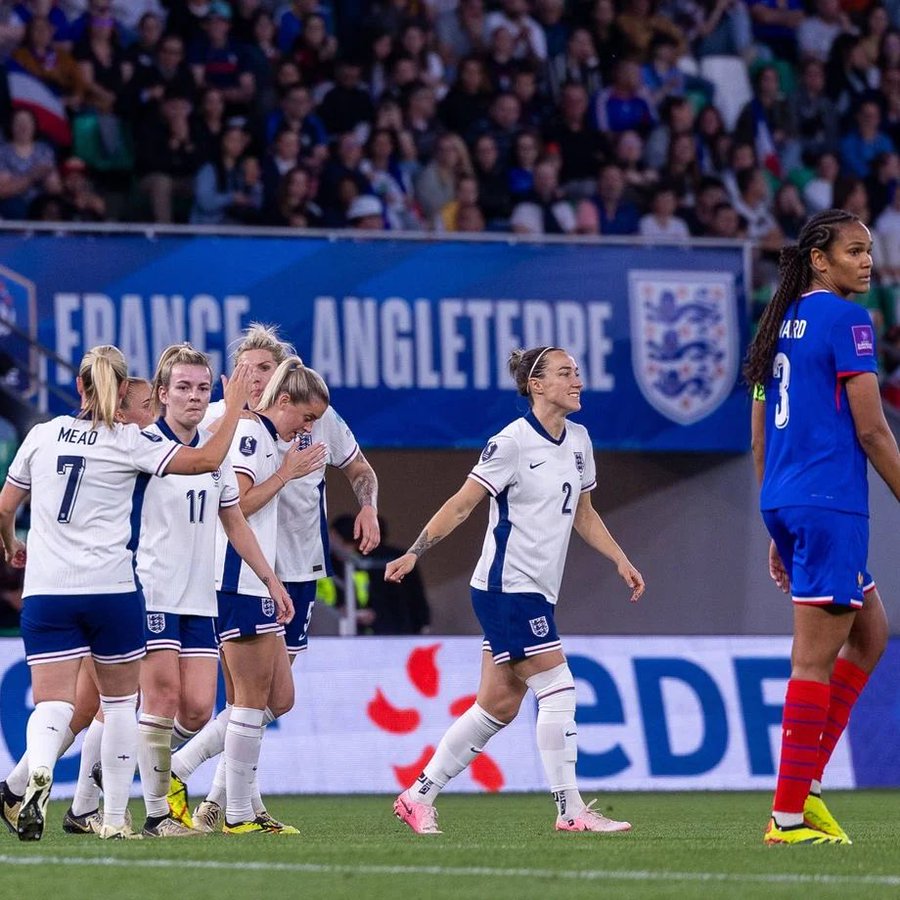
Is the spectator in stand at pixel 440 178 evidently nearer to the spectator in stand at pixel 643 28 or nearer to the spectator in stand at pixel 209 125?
the spectator in stand at pixel 209 125

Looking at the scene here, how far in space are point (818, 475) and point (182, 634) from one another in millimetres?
3071

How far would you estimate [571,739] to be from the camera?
845 centimetres

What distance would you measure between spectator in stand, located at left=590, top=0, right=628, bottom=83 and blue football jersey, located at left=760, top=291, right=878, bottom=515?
40.5 feet

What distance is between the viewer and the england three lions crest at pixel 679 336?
52.7 feet

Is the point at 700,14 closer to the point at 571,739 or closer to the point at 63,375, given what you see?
the point at 63,375

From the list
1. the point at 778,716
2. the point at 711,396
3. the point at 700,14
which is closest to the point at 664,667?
the point at 778,716

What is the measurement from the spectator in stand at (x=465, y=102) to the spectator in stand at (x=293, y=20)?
4.40 ft

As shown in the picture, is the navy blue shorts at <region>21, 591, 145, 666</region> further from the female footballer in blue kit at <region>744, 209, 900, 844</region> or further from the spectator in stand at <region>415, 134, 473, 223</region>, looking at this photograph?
the spectator in stand at <region>415, 134, 473, 223</region>

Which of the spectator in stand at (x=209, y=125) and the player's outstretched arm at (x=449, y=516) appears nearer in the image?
the player's outstretched arm at (x=449, y=516)

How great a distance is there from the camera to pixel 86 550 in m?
7.51

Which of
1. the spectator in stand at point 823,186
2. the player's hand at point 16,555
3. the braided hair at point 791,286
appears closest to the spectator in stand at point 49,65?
the spectator in stand at point 823,186

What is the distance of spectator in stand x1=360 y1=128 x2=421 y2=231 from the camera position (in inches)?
656

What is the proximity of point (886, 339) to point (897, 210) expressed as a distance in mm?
2117

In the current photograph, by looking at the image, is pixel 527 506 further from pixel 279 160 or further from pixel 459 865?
pixel 279 160
